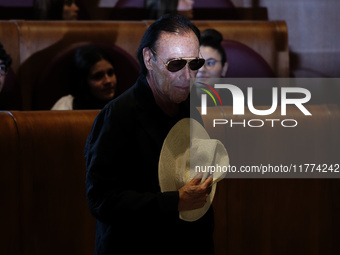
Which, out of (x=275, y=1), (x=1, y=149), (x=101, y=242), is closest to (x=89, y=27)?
(x=275, y=1)

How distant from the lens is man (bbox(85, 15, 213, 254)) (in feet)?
1.47

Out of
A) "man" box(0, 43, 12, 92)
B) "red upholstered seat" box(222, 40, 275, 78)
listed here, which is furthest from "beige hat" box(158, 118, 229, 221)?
"red upholstered seat" box(222, 40, 275, 78)

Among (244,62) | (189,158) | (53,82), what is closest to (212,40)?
(244,62)

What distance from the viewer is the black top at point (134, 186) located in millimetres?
446

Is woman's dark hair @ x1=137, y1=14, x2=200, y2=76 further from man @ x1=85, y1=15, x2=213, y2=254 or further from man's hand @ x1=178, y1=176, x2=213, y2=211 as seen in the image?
man's hand @ x1=178, y1=176, x2=213, y2=211

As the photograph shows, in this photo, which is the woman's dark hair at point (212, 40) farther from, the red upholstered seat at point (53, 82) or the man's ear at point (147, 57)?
the man's ear at point (147, 57)

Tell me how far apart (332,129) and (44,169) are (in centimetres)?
36

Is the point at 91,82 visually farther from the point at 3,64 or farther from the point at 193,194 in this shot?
the point at 193,194

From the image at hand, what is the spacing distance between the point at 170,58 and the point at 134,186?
0.10m

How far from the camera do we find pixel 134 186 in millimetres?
463

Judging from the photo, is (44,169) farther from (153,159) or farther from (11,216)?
(153,159)

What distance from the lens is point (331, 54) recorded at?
1.48 metres

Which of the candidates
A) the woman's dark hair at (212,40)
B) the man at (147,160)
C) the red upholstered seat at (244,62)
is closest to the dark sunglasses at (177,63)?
the man at (147,160)

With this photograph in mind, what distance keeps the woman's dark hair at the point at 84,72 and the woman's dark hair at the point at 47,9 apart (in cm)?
20
